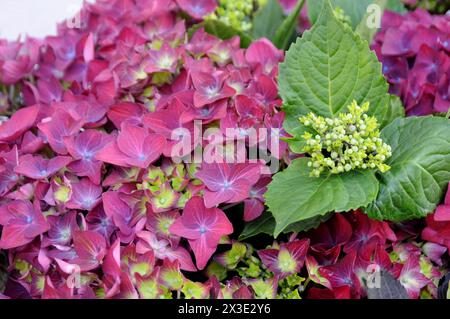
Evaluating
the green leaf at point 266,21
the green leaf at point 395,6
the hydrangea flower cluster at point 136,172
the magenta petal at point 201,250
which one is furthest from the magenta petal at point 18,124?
the green leaf at point 395,6

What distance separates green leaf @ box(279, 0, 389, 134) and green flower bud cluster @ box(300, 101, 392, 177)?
0.13 ft

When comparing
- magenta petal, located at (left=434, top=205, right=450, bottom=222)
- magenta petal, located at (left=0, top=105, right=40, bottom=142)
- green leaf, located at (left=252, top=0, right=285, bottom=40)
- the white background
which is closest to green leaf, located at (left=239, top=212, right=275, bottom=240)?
magenta petal, located at (left=434, top=205, right=450, bottom=222)

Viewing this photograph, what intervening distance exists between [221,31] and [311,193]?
1.08 feet

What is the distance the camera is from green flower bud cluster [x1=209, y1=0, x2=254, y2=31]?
2.78 feet

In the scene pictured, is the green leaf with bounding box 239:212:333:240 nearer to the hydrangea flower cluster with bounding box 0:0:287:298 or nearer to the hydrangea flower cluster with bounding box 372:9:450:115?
the hydrangea flower cluster with bounding box 0:0:287:298

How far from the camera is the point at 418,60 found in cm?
74

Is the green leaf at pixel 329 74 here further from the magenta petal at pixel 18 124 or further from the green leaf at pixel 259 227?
the magenta petal at pixel 18 124

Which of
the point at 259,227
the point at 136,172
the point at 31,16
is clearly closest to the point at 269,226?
the point at 259,227

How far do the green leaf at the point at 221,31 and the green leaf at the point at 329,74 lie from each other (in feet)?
0.64

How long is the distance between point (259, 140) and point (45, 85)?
308mm

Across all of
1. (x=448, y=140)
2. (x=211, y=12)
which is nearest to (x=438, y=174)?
(x=448, y=140)

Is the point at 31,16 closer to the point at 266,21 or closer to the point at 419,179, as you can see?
the point at 266,21

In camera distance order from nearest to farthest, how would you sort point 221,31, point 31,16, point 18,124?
1. point 18,124
2. point 221,31
3. point 31,16
